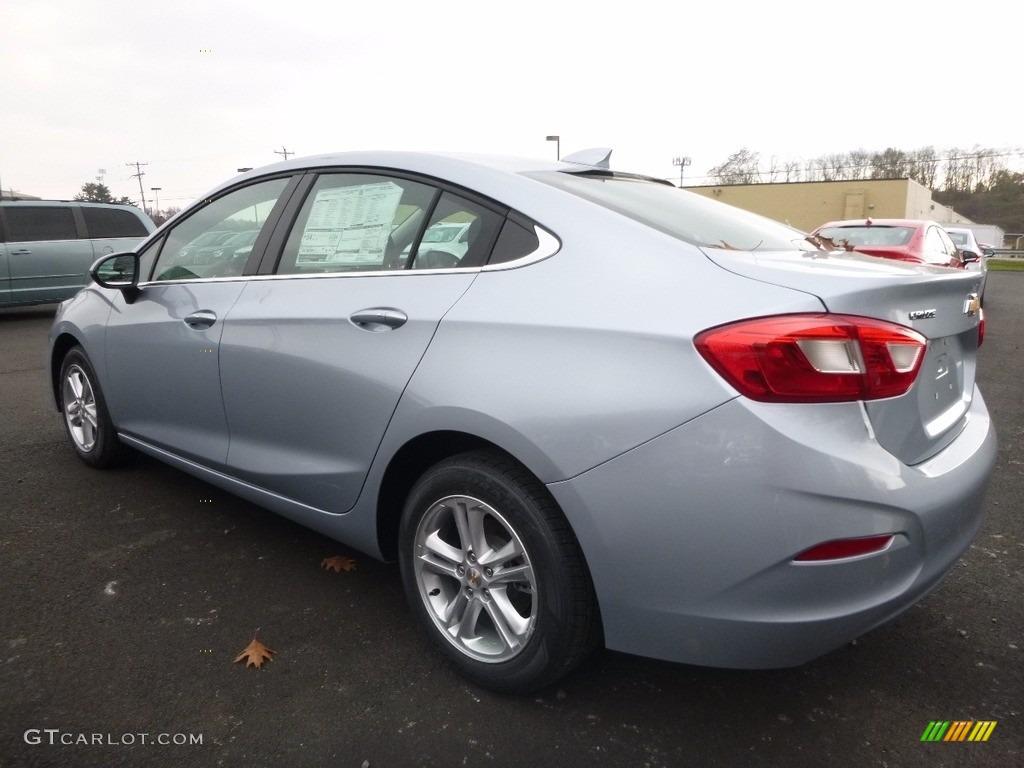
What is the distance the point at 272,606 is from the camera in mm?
2732

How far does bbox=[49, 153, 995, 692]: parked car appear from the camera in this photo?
167 centimetres

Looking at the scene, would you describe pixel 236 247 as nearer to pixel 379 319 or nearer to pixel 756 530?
pixel 379 319

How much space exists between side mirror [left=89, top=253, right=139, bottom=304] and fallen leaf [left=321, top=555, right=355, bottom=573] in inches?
62.9

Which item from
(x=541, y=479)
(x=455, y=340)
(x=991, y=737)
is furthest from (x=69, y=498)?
(x=991, y=737)

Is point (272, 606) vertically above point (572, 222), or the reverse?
point (572, 222)

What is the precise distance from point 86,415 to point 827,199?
1905 inches

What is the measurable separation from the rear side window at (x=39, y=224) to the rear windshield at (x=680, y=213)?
11.6 m

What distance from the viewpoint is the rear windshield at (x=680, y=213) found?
2.18 meters

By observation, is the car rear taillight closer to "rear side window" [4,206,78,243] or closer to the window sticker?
the window sticker

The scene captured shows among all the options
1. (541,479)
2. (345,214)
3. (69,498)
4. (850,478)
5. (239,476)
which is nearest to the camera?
(850,478)

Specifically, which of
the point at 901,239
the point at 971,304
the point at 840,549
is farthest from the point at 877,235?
the point at 840,549

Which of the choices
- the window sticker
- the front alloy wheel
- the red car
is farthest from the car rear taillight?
the red car

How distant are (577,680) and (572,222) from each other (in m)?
1.36

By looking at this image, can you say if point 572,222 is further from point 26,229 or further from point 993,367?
point 26,229
